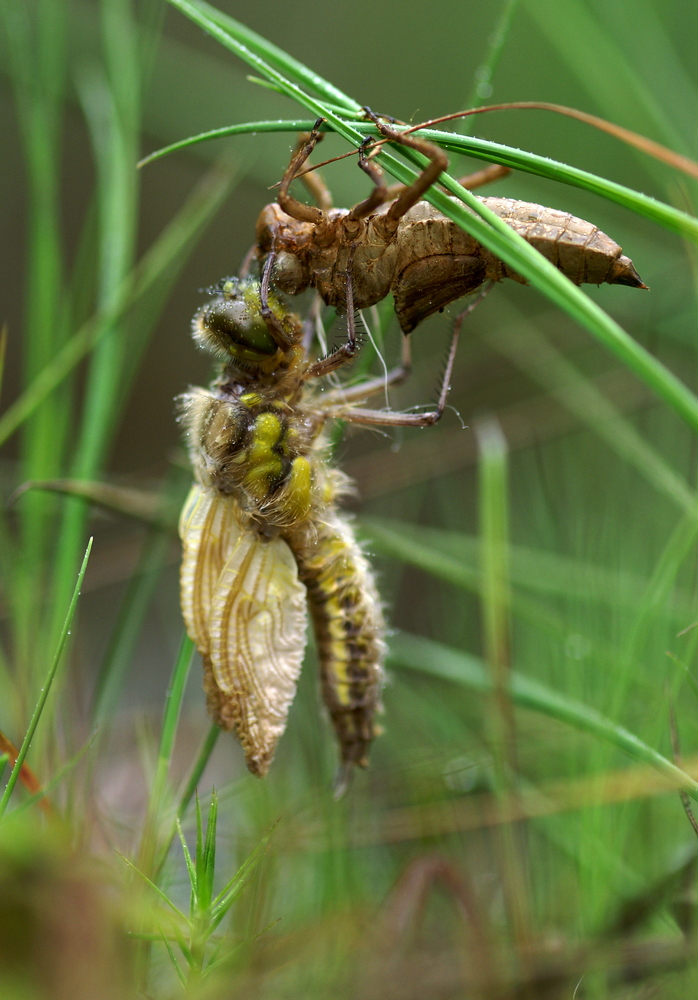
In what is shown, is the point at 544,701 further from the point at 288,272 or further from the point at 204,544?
the point at 288,272

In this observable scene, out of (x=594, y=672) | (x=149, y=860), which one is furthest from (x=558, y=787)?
(x=149, y=860)

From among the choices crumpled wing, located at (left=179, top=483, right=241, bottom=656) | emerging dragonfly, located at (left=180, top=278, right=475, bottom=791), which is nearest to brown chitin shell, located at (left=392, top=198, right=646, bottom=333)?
emerging dragonfly, located at (left=180, top=278, right=475, bottom=791)

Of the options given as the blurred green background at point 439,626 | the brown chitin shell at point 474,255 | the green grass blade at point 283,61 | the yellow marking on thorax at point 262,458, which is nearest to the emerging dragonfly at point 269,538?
the yellow marking on thorax at point 262,458

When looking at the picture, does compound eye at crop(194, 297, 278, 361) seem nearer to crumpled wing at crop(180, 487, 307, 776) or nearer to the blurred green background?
the blurred green background

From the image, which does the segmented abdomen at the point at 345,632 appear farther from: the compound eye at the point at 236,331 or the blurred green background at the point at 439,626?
the compound eye at the point at 236,331

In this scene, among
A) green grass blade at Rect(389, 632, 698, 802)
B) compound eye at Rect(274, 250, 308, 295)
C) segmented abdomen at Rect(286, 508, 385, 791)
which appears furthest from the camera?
segmented abdomen at Rect(286, 508, 385, 791)

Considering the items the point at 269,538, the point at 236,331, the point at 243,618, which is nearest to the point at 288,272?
the point at 236,331
